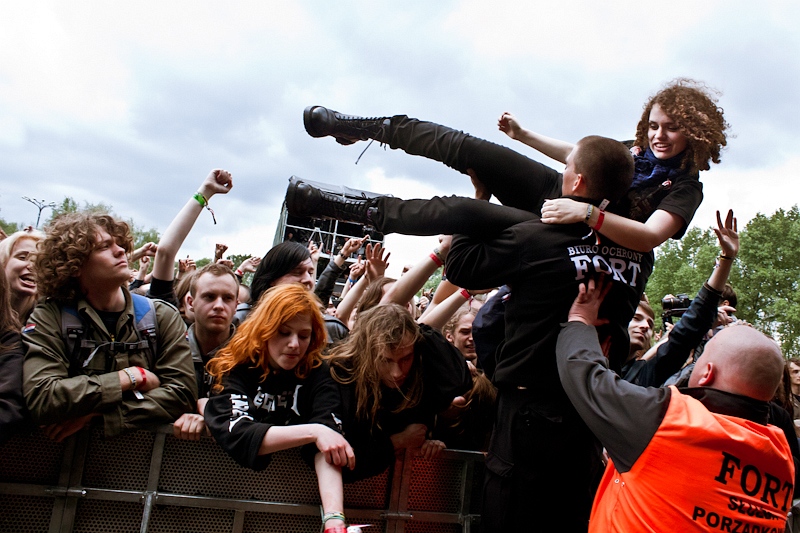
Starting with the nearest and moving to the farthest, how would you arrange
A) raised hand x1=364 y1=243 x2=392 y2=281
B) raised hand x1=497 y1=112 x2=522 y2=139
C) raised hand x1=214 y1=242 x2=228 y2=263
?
raised hand x1=497 y1=112 x2=522 y2=139
raised hand x1=364 y1=243 x2=392 y2=281
raised hand x1=214 y1=242 x2=228 y2=263

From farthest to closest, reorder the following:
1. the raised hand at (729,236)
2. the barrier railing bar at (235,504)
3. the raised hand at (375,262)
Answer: the raised hand at (375,262) < the raised hand at (729,236) < the barrier railing bar at (235,504)

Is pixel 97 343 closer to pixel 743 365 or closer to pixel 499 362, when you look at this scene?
pixel 499 362

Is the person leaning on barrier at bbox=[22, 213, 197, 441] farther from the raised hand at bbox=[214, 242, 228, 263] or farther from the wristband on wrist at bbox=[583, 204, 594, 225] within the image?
the raised hand at bbox=[214, 242, 228, 263]

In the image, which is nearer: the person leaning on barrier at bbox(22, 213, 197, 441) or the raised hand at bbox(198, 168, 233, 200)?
the person leaning on barrier at bbox(22, 213, 197, 441)

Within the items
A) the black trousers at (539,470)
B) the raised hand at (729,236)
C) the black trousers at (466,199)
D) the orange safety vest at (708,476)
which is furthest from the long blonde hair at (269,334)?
the raised hand at (729,236)

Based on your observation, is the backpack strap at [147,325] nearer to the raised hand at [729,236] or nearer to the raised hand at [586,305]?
the raised hand at [586,305]

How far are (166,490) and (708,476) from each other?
2.16 metres

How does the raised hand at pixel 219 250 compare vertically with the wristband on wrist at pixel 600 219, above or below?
above

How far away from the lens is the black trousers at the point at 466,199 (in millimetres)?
2342

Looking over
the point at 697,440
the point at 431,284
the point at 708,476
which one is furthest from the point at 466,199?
the point at 431,284

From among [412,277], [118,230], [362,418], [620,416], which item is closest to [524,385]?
[620,416]

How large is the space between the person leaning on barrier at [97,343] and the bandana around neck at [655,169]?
240 cm

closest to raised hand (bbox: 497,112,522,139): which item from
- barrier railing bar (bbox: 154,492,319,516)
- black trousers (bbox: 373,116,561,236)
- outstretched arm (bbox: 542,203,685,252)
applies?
black trousers (bbox: 373,116,561,236)

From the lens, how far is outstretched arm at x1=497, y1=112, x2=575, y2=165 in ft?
9.55
